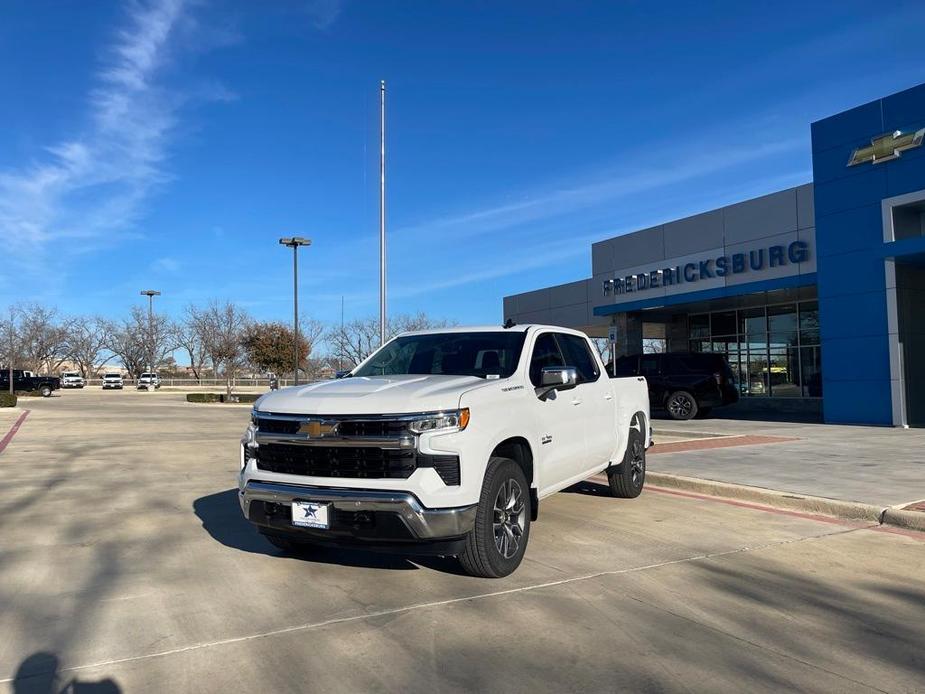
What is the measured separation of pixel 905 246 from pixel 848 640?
13934mm

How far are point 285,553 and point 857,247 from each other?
15611 mm

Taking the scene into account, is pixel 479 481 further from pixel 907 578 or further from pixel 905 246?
pixel 905 246

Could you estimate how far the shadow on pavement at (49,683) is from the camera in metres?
3.45

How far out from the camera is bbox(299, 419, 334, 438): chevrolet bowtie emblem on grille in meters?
4.86

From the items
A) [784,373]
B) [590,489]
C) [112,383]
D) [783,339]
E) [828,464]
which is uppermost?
[783,339]

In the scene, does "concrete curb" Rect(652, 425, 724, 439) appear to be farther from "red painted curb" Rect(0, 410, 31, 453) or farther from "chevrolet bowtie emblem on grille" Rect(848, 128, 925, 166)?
"red painted curb" Rect(0, 410, 31, 453)

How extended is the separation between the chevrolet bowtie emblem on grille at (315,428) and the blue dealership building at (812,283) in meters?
14.8

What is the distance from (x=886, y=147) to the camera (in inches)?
620

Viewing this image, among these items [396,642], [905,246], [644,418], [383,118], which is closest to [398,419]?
[396,642]

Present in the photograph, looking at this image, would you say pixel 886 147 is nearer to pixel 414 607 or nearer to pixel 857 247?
pixel 857 247

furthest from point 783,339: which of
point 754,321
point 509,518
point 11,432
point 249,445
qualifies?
point 11,432

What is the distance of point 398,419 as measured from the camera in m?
4.70

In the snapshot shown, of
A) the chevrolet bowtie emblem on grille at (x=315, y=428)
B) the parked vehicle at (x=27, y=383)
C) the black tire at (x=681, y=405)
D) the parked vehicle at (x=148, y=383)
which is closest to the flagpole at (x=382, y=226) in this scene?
the black tire at (x=681, y=405)

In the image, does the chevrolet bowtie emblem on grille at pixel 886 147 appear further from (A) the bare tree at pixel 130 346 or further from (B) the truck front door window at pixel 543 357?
(A) the bare tree at pixel 130 346
